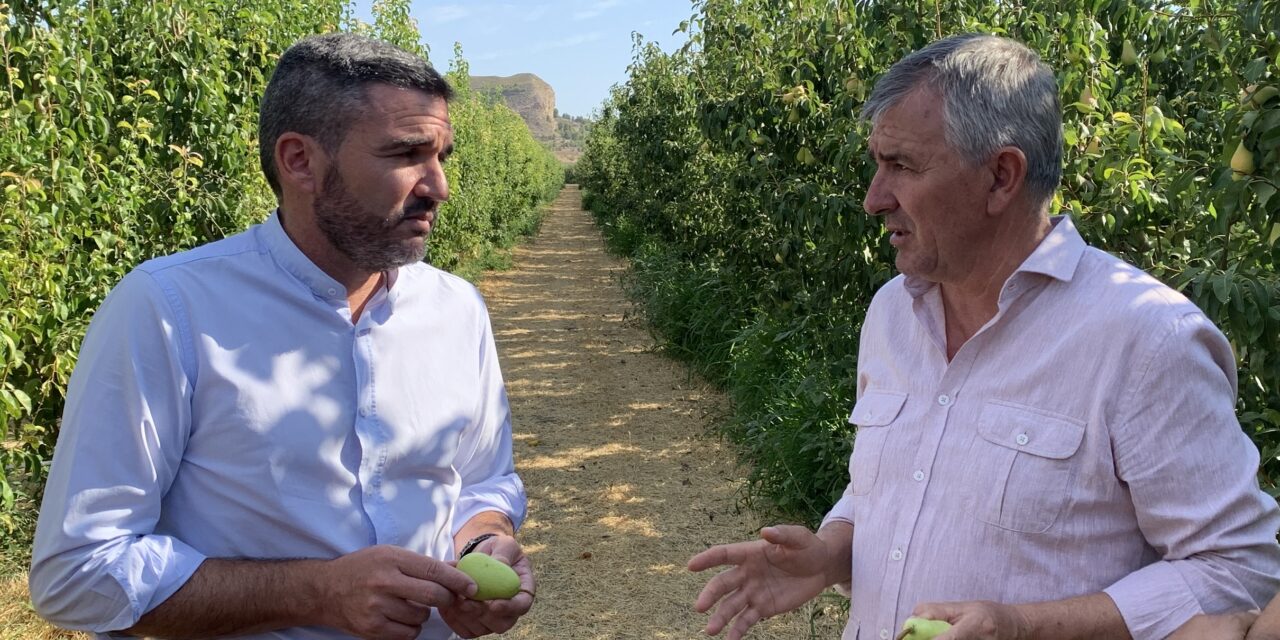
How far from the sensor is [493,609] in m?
1.74

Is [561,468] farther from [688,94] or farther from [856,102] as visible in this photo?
[688,94]

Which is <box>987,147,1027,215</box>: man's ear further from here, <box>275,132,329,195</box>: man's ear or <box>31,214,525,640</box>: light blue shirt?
<box>275,132,329,195</box>: man's ear

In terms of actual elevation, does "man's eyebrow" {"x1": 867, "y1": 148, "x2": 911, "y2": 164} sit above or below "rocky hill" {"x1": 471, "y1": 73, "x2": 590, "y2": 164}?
below

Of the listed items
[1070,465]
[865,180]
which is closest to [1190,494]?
[1070,465]

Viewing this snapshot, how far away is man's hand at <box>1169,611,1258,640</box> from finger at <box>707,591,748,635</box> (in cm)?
68

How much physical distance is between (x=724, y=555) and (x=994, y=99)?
0.87m

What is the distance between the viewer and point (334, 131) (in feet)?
5.74

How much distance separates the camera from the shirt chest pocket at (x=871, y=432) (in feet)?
5.77

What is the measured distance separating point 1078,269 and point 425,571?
1148 millimetres

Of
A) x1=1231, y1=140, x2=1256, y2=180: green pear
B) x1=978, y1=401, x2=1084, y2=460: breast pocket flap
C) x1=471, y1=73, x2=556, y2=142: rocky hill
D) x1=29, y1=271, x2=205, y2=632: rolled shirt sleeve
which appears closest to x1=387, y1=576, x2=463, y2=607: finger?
x1=29, y1=271, x2=205, y2=632: rolled shirt sleeve

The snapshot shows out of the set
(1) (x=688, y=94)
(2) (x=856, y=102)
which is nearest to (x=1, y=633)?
(2) (x=856, y=102)

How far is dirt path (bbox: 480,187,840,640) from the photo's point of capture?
4.66 meters

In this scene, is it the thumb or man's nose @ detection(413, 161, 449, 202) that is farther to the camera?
man's nose @ detection(413, 161, 449, 202)

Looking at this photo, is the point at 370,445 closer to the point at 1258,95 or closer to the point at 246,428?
the point at 246,428
